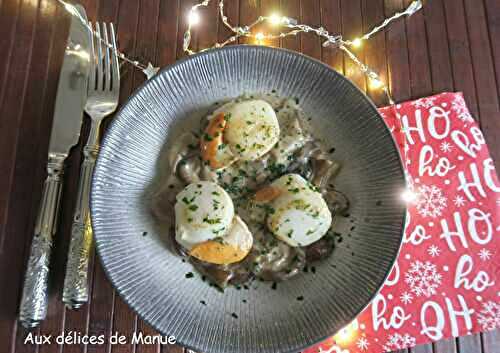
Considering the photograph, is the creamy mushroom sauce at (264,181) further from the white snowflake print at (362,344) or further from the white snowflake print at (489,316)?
the white snowflake print at (489,316)

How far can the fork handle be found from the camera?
1.23m

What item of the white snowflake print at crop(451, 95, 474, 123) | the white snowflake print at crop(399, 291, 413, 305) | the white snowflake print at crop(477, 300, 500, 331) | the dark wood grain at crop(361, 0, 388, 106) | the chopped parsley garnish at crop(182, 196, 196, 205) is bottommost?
the white snowflake print at crop(477, 300, 500, 331)

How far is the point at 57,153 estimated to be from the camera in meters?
1.33

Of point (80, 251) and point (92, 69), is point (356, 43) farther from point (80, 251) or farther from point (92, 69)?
point (80, 251)

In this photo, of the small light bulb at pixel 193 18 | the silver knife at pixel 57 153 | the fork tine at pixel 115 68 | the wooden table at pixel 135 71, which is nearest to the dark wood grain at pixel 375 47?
the wooden table at pixel 135 71

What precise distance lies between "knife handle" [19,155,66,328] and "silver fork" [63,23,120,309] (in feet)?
0.23

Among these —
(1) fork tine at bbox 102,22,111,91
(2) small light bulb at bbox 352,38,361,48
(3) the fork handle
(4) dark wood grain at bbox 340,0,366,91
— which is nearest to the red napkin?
(4) dark wood grain at bbox 340,0,366,91

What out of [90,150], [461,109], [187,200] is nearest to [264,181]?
[187,200]

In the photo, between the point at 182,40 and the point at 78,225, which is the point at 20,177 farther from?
the point at 182,40

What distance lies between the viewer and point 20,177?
1356mm

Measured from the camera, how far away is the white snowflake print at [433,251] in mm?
1373

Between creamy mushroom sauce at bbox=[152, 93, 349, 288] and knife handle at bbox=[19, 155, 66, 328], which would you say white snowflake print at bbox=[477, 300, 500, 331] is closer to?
creamy mushroom sauce at bbox=[152, 93, 349, 288]

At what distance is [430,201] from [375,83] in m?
0.46

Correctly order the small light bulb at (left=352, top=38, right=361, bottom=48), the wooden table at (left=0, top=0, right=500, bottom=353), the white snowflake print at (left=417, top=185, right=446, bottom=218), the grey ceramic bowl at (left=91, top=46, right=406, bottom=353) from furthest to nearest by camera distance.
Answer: the small light bulb at (left=352, top=38, right=361, bottom=48) → the white snowflake print at (left=417, top=185, right=446, bottom=218) → the wooden table at (left=0, top=0, right=500, bottom=353) → the grey ceramic bowl at (left=91, top=46, right=406, bottom=353)
